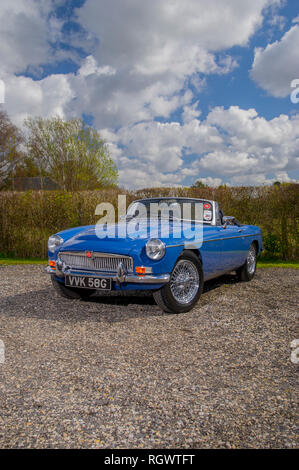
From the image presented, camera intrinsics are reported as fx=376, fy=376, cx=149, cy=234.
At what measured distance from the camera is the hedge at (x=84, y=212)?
1034 centimetres

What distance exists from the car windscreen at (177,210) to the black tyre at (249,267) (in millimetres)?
1583

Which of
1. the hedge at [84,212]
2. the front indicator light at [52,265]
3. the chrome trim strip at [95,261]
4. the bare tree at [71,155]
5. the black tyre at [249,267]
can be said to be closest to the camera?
the chrome trim strip at [95,261]

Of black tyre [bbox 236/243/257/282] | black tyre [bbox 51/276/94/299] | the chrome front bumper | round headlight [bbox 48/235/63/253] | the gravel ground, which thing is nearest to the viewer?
the gravel ground

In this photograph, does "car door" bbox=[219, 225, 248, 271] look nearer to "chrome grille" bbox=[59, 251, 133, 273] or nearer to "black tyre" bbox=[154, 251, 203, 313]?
"black tyre" bbox=[154, 251, 203, 313]

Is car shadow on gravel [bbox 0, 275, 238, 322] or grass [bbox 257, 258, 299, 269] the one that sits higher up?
grass [bbox 257, 258, 299, 269]

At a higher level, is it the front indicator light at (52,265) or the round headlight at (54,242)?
the round headlight at (54,242)

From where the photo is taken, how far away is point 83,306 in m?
5.25

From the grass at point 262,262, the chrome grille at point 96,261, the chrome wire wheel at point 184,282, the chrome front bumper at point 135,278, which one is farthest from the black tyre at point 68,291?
the grass at point 262,262

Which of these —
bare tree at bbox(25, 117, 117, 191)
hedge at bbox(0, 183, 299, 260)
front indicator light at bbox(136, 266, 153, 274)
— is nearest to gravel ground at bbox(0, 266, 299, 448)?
front indicator light at bbox(136, 266, 153, 274)

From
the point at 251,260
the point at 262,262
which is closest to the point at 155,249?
the point at 251,260

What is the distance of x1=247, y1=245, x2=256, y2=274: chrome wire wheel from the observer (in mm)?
7268

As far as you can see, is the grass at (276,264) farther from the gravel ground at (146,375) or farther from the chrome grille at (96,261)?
the chrome grille at (96,261)

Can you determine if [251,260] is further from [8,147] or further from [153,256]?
[8,147]
